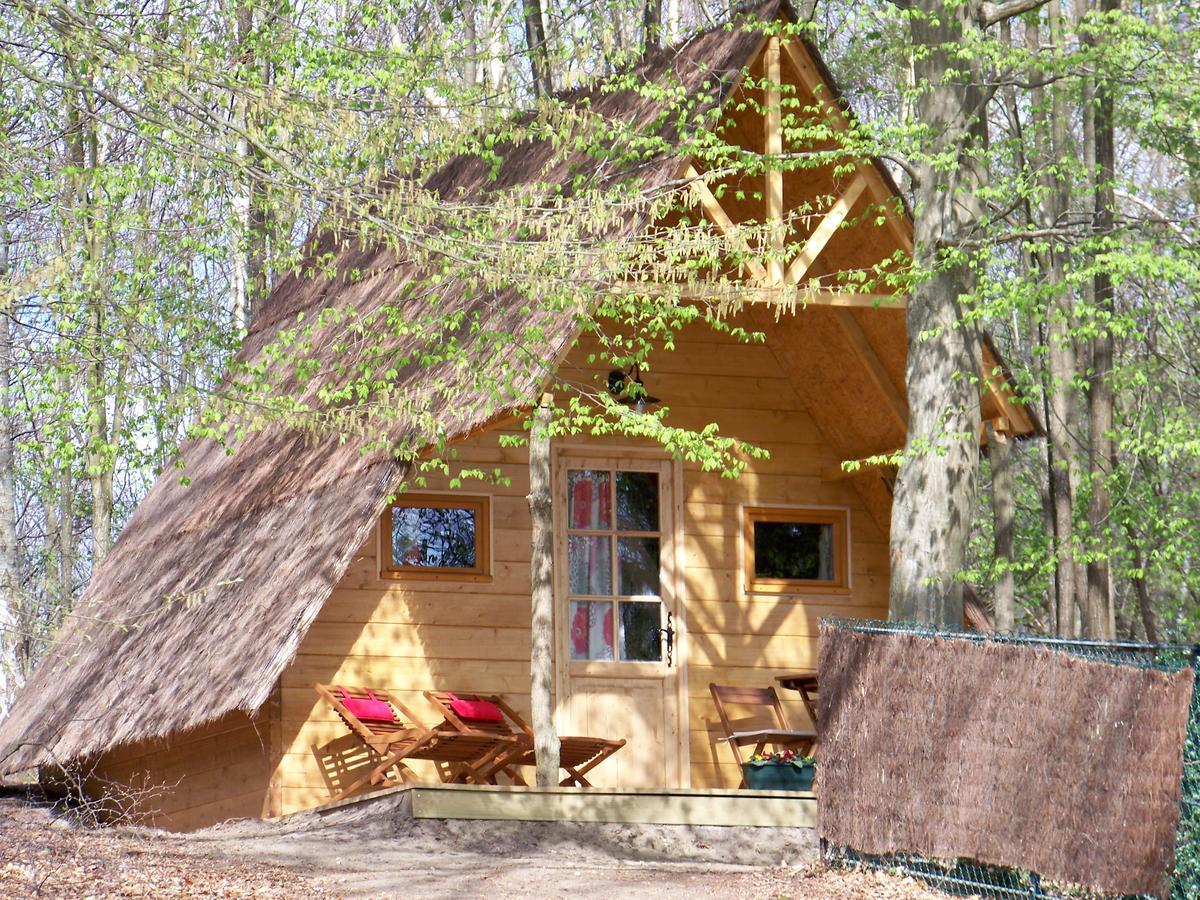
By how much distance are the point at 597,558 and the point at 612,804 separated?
281cm

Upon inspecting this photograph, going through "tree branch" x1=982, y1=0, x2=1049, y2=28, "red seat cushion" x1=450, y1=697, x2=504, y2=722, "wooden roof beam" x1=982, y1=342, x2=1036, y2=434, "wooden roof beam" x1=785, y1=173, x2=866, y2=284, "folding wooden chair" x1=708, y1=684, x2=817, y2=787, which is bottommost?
"folding wooden chair" x1=708, y1=684, x2=817, y2=787

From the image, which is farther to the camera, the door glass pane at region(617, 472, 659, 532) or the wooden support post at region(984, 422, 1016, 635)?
the wooden support post at region(984, 422, 1016, 635)

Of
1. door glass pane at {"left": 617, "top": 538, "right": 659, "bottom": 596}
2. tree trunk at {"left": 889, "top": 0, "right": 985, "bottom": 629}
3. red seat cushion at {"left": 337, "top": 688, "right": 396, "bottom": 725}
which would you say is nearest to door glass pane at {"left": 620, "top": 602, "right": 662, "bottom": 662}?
door glass pane at {"left": 617, "top": 538, "right": 659, "bottom": 596}

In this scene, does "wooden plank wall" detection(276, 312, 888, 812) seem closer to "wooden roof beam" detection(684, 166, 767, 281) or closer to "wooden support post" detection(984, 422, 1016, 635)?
"wooden roof beam" detection(684, 166, 767, 281)

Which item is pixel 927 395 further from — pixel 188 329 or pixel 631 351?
pixel 188 329

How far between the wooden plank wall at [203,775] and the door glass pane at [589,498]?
8.33 feet

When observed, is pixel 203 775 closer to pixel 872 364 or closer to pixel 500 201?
pixel 500 201

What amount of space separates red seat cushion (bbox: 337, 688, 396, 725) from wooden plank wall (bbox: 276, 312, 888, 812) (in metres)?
0.27

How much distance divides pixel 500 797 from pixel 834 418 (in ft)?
14.4

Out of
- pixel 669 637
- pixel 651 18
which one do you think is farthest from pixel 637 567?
pixel 651 18

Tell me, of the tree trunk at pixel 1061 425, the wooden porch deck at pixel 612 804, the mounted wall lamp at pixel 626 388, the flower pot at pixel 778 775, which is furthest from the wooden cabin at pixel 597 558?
the tree trunk at pixel 1061 425

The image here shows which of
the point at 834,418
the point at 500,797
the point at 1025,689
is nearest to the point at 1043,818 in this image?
the point at 1025,689

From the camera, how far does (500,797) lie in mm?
8258

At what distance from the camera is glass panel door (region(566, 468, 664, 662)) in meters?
10.8
